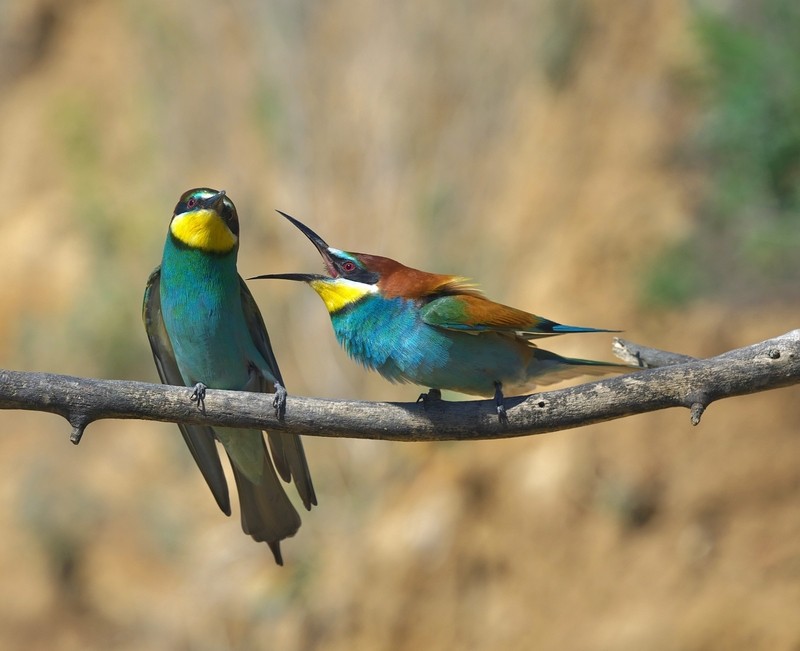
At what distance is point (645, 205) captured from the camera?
563 cm

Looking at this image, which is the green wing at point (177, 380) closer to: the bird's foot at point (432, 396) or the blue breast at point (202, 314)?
the blue breast at point (202, 314)

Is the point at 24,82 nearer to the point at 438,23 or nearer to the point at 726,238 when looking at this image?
the point at 438,23

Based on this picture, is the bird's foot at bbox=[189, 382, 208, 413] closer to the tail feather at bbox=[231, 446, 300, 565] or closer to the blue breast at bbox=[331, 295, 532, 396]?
the blue breast at bbox=[331, 295, 532, 396]

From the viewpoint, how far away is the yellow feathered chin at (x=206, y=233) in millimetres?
2975

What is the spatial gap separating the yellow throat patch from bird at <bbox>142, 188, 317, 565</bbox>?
397 mm

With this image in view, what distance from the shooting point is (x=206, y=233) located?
2.98 meters

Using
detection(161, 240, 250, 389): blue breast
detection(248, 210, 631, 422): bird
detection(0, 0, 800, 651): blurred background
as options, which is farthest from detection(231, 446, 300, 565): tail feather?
detection(0, 0, 800, 651): blurred background

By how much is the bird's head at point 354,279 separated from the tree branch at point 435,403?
373 millimetres

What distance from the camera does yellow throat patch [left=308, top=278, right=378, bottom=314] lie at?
2.63 metres

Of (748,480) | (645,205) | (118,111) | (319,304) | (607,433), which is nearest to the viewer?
(748,480)

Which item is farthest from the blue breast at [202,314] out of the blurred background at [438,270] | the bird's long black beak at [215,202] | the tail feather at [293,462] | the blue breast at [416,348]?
the blurred background at [438,270]

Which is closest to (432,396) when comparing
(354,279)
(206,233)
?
(354,279)

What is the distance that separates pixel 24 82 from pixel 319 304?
16.3 feet

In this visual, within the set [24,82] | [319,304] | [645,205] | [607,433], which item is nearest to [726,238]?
[645,205]
